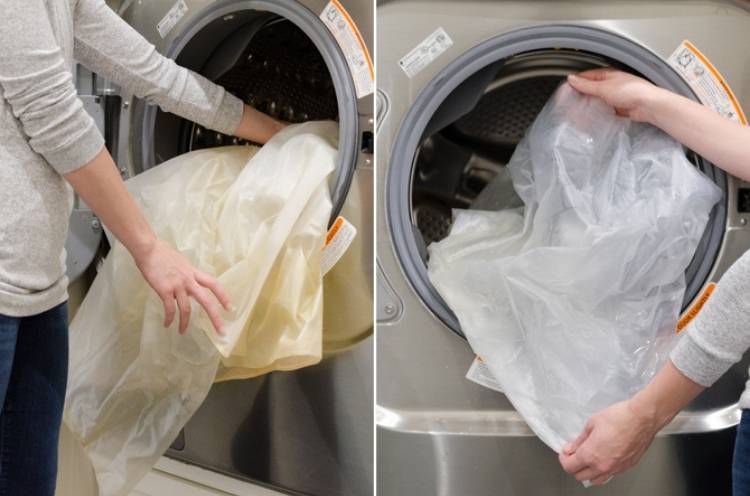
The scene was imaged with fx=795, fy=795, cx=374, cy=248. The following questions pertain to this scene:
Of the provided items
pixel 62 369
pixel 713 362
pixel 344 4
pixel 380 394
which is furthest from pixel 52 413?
pixel 713 362

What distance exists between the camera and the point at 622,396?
0.98 meters

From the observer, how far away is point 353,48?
1.04 meters

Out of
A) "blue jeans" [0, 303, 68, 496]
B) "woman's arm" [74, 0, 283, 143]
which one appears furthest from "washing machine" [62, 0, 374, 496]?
"blue jeans" [0, 303, 68, 496]

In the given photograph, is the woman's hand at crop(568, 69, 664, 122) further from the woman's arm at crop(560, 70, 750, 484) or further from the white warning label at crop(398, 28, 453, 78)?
the white warning label at crop(398, 28, 453, 78)

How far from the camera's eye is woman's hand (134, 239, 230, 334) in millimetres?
945

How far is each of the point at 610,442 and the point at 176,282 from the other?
53 cm

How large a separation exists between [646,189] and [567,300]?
0.18 meters

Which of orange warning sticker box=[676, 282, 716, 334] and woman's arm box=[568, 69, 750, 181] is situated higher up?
woman's arm box=[568, 69, 750, 181]

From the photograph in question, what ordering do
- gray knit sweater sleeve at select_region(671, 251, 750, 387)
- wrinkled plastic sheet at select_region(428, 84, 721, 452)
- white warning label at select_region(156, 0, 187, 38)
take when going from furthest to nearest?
white warning label at select_region(156, 0, 187, 38) → wrinkled plastic sheet at select_region(428, 84, 721, 452) → gray knit sweater sleeve at select_region(671, 251, 750, 387)

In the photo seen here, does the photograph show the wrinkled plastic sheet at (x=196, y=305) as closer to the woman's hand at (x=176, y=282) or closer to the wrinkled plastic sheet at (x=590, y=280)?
the woman's hand at (x=176, y=282)

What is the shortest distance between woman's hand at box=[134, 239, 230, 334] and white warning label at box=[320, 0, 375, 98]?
0.31 metres

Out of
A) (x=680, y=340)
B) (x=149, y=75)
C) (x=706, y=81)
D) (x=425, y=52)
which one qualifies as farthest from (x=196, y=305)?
(x=706, y=81)

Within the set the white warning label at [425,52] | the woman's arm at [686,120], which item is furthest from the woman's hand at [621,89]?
the white warning label at [425,52]

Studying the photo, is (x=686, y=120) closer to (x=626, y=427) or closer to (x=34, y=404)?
(x=626, y=427)
